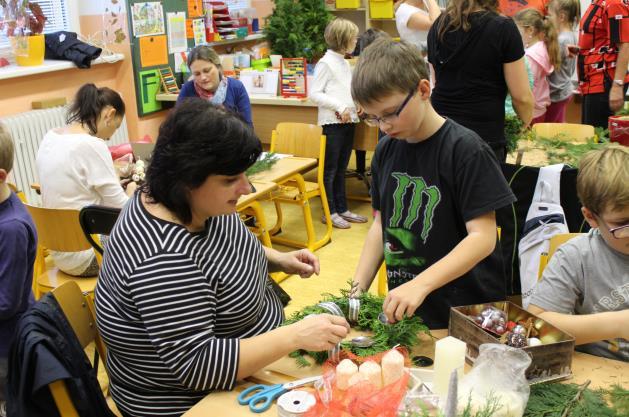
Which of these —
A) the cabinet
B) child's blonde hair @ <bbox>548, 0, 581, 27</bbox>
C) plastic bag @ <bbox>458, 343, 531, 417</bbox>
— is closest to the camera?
plastic bag @ <bbox>458, 343, 531, 417</bbox>

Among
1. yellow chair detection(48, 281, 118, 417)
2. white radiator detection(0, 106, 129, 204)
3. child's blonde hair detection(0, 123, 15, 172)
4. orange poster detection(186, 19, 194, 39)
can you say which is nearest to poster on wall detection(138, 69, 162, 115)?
orange poster detection(186, 19, 194, 39)

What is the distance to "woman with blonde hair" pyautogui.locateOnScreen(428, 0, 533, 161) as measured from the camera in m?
2.70

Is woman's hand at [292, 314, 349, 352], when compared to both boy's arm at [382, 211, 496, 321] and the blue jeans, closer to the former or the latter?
boy's arm at [382, 211, 496, 321]

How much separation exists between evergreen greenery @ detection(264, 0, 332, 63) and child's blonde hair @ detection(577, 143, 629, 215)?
5297mm

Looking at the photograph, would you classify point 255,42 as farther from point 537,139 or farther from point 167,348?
point 167,348

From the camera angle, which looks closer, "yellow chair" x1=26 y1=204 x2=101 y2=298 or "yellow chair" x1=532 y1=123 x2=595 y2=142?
"yellow chair" x1=26 y1=204 x2=101 y2=298

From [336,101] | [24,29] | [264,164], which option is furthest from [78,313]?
[24,29]

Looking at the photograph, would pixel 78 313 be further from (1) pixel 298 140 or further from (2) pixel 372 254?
(1) pixel 298 140

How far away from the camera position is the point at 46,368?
1428 millimetres

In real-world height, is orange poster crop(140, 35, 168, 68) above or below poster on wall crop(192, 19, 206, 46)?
below

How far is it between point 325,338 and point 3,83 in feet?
12.8

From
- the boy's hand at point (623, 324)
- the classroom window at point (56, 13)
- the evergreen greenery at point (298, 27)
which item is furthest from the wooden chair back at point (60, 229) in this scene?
the evergreen greenery at point (298, 27)

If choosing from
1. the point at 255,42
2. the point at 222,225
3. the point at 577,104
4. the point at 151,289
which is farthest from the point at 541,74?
the point at 151,289

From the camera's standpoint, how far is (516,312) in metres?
1.48
